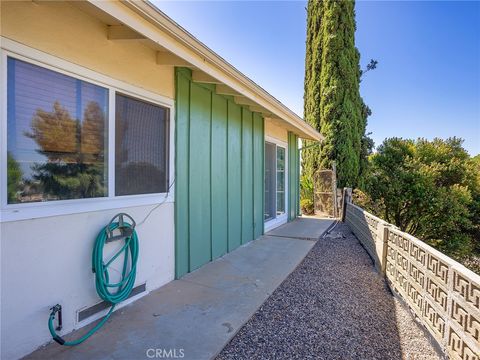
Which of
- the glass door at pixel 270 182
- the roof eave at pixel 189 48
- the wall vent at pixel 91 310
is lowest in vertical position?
the wall vent at pixel 91 310

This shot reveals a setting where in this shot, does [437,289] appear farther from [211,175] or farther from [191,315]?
[211,175]

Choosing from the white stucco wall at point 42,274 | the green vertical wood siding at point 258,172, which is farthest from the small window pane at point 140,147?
the green vertical wood siding at point 258,172

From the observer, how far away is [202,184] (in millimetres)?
3994

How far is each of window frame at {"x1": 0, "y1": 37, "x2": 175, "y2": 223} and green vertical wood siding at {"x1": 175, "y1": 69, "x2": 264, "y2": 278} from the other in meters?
0.29

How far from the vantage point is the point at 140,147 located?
296 cm

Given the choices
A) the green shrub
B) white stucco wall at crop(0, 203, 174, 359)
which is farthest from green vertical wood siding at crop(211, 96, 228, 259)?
the green shrub

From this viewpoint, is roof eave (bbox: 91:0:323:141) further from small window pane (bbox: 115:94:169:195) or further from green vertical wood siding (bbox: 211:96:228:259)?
small window pane (bbox: 115:94:169:195)

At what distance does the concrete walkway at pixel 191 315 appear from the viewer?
2066 millimetres

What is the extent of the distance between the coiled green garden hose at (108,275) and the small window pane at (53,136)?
39cm

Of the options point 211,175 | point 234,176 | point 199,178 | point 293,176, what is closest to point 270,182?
point 293,176

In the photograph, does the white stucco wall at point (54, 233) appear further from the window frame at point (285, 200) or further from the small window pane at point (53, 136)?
the window frame at point (285, 200)

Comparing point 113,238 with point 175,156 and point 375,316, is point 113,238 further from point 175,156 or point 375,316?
point 375,316

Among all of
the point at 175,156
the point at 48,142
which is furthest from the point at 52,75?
the point at 175,156

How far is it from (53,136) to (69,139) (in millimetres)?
131
